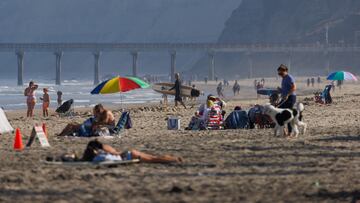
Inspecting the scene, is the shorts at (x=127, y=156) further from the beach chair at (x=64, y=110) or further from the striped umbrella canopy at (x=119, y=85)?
the beach chair at (x=64, y=110)

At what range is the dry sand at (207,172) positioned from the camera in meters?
9.51

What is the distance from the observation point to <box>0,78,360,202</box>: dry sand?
374 inches

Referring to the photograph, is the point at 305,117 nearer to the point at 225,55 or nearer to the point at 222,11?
the point at 225,55

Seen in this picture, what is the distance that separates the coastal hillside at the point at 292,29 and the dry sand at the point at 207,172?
9429cm

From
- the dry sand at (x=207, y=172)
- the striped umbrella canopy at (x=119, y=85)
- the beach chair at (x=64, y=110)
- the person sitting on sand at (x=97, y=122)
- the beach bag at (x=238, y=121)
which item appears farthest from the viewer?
the beach chair at (x=64, y=110)

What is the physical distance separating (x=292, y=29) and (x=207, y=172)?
378ft

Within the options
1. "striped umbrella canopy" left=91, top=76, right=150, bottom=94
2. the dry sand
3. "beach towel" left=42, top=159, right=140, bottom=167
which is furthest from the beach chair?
"beach towel" left=42, top=159, right=140, bottom=167

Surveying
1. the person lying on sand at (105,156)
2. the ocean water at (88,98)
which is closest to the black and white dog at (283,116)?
the person lying on sand at (105,156)

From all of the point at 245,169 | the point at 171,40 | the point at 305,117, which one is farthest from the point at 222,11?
the point at 245,169

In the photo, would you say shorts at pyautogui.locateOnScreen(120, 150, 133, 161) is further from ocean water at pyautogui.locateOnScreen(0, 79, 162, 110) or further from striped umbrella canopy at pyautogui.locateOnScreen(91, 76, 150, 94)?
ocean water at pyautogui.locateOnScreen(0, 79, 162, 110)

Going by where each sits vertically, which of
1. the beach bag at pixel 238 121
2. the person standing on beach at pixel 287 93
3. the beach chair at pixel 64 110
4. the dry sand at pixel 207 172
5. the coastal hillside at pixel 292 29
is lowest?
the dry sand at pixel 207 172

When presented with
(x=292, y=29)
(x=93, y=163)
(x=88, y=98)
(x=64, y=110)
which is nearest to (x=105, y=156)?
(x=93, y=163)

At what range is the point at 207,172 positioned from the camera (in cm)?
1132

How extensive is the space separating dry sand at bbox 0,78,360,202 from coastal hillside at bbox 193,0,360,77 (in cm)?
9429
